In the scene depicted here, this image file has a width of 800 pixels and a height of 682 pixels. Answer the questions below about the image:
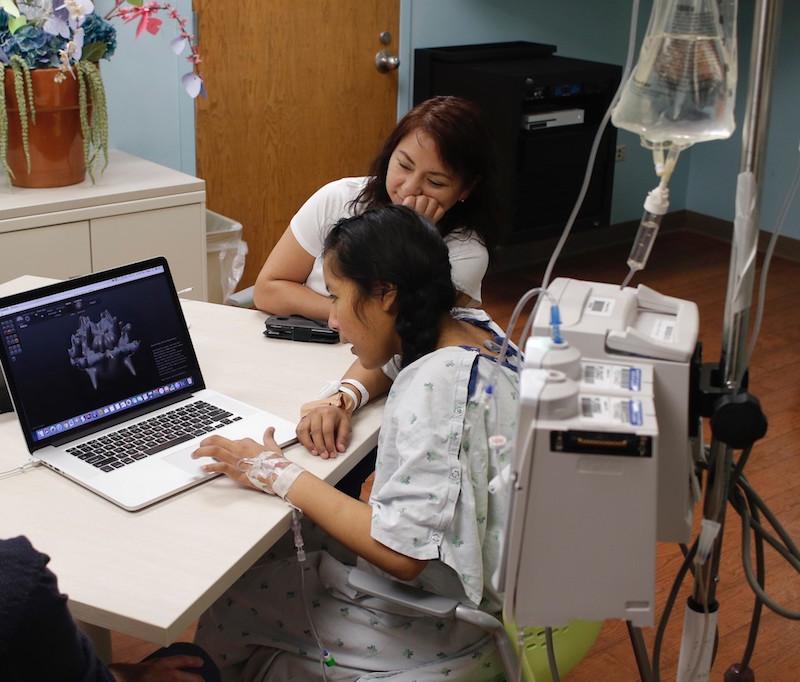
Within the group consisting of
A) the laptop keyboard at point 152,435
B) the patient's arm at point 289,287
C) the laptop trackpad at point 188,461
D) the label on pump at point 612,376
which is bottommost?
the laptop trackpad at point 188,461

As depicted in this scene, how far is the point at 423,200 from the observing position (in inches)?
80.4

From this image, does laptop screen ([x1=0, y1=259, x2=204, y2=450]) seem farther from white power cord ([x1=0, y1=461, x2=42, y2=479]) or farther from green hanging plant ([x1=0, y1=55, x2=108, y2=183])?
green hanging plant ([x1=0, y1=55, x2=108, y2=183])

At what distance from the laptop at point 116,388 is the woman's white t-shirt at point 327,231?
0.52m

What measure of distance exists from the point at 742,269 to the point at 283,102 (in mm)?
3014

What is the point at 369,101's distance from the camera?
13.3 ft

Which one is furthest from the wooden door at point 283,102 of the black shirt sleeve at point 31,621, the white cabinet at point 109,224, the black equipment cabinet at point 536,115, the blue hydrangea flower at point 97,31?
the black shirt sleeve at point 31,621

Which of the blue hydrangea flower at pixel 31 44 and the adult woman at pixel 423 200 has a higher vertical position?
the blue hydrangea flower at pixel 31 44

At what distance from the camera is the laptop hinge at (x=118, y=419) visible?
4.93 ft

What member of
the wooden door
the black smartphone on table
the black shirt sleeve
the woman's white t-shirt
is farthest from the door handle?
the black shirt sleeve

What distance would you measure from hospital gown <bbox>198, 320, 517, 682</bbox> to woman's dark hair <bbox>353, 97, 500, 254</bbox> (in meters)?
0.74

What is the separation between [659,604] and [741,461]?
1375 millimetres

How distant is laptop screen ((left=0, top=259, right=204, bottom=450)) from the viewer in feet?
4.77

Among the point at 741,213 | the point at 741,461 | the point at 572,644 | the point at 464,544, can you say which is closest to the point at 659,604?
the point at 572,644

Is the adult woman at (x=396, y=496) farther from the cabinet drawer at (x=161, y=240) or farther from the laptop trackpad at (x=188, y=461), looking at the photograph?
the cabinet drawer at (x=161, y=240)
